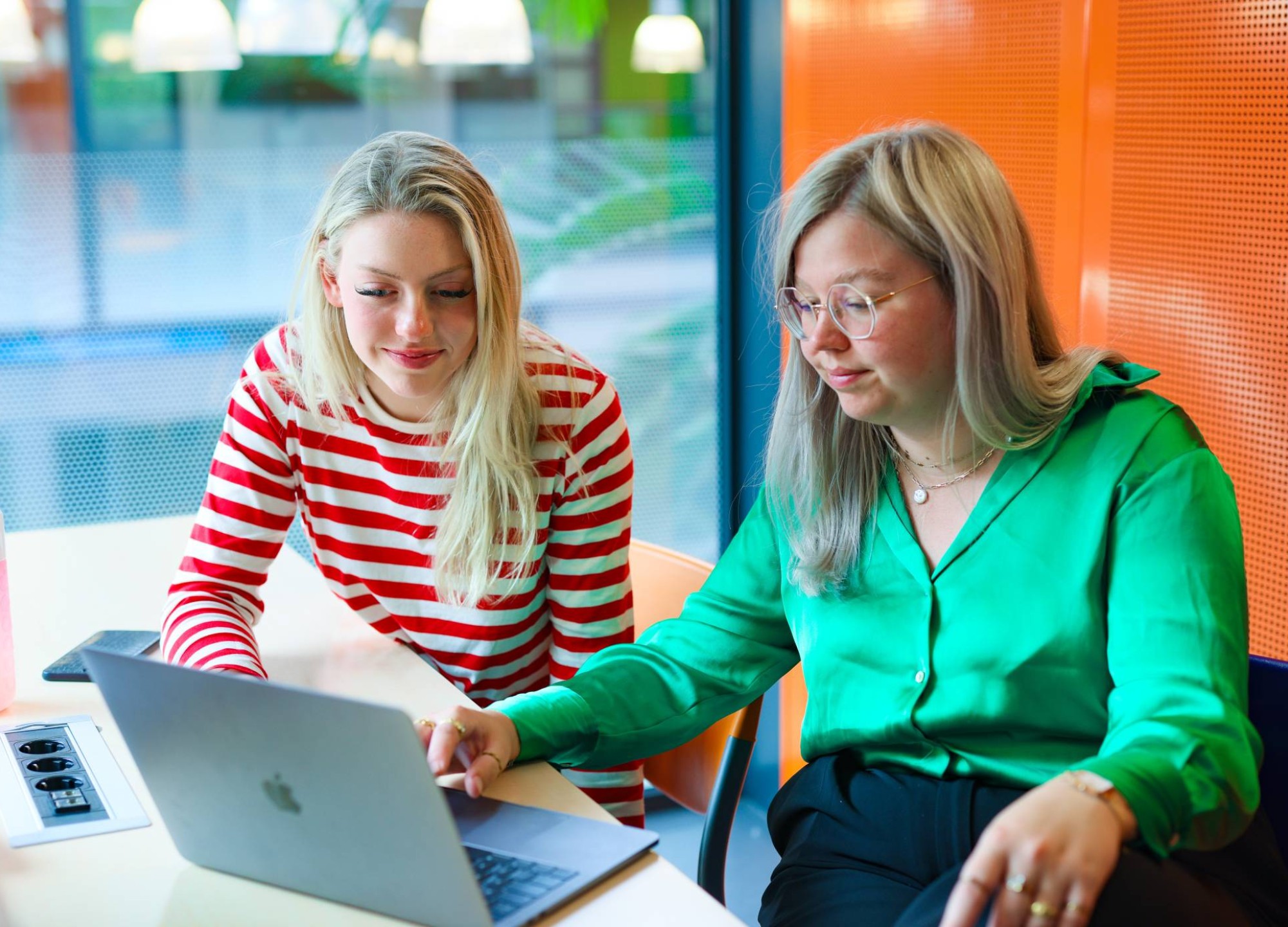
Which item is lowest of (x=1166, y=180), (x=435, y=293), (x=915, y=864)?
(x=915, y=864)

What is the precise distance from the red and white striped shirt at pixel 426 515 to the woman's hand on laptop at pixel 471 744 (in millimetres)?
481

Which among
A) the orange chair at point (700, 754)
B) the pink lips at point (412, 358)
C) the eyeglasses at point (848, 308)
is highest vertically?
the eyeglasses at point (848, 308)

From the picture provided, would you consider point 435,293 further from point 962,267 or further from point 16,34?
point 16,34

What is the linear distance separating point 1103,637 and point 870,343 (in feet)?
1.23

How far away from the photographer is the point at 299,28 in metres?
2.76

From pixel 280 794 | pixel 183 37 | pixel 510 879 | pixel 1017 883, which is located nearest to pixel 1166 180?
pixel 1017 883

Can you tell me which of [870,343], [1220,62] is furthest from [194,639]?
[1220,62]

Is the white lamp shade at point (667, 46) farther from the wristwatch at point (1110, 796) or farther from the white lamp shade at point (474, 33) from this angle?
the wristwatch at point (1110, 796)

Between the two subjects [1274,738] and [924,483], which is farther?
[924,483]

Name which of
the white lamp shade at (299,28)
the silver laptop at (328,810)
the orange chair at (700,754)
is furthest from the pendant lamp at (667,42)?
the silver laptop at (328,810)

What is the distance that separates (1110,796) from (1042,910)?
0.12 m

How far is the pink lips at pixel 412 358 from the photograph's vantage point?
5.49 ft

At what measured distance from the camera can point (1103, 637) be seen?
1294 millimetres

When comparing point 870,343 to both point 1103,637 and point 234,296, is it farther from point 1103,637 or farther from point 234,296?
point 234,296
